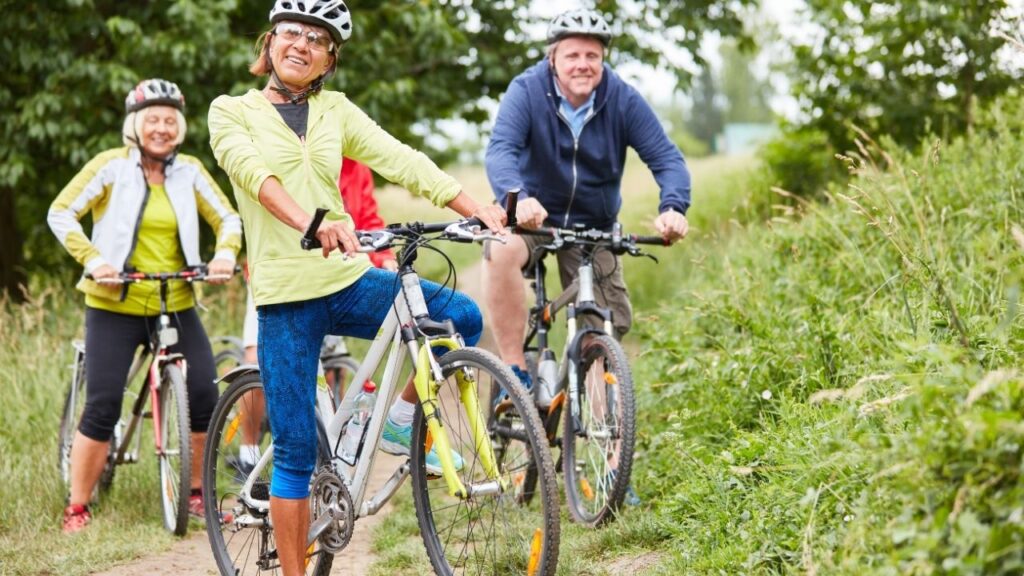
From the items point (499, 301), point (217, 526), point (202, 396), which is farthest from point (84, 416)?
point (499, 301)

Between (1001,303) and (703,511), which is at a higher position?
(1001,303)

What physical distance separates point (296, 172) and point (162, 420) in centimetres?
244

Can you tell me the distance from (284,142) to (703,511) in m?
2.00

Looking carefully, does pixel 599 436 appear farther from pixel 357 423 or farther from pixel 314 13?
pixel 314 13

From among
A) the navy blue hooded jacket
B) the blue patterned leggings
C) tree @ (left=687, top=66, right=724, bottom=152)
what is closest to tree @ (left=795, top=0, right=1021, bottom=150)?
the navy blue hooded jacket

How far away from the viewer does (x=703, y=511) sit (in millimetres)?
4480

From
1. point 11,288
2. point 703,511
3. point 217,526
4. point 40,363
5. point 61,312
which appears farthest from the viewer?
point 11,288

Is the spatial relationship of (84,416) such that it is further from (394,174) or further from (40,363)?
(394,174)

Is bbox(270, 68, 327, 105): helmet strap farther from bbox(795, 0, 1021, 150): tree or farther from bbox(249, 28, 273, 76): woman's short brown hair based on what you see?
bbox(795, 0, 1021, 150): tree

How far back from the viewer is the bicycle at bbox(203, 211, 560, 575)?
12.5ft

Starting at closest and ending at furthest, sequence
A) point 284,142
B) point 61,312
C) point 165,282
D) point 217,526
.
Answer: point 284,142, point 217,526, point 165,282, point 61,312

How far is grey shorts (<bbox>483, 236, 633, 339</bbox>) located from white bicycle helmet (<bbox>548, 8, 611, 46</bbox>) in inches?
36.8

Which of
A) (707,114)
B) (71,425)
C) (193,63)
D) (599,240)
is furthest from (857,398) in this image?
(707,114)

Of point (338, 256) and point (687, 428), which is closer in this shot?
point (338, 256)
